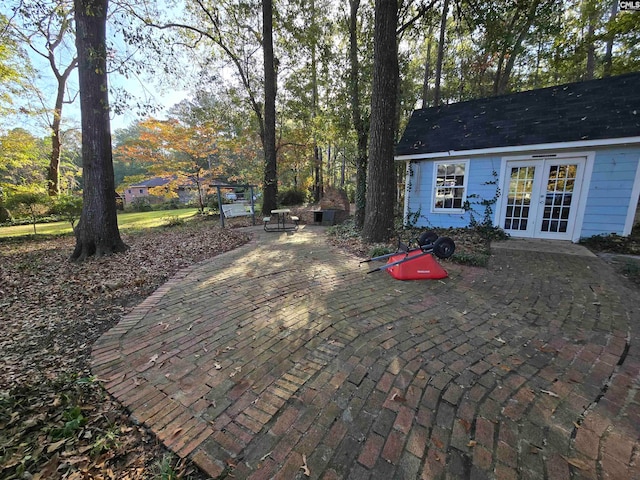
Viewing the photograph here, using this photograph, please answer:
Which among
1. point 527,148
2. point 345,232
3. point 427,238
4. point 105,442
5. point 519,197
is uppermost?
point 527,148

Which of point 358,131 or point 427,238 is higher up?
point 358,131

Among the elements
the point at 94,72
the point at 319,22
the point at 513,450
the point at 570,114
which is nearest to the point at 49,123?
the point at 94,72

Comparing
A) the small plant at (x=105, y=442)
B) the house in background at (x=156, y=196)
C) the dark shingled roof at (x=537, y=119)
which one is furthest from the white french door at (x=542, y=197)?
the house in background at (x=156, y=196)

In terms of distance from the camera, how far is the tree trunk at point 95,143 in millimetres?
5301

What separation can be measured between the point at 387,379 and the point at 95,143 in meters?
7.11

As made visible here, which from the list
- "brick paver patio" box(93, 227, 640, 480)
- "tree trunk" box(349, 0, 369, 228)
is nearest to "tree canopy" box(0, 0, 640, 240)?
"tree trunk" box(349, 0, 369, 228)

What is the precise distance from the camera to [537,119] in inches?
287

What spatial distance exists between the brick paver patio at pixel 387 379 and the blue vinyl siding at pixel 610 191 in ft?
12.7

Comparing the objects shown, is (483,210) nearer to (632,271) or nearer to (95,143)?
(632,271)

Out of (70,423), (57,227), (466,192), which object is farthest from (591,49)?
(57,227)

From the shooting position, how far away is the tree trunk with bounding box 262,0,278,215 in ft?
32.6

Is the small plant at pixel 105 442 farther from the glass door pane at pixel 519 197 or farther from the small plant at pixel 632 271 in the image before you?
the glass door pane at pixel 519 197

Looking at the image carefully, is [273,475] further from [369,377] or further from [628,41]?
[628,41]

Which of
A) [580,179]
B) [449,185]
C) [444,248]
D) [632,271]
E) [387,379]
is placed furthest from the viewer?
[449,185]
